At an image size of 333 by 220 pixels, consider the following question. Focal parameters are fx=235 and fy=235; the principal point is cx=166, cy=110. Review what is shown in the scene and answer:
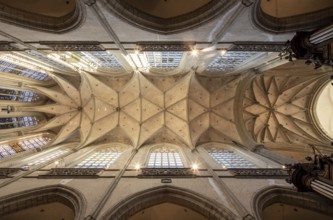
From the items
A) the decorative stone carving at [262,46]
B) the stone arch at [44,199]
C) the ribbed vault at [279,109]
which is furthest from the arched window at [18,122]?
the ribbed vault at [279,109]

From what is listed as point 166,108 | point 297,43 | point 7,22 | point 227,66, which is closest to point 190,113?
point 166,108

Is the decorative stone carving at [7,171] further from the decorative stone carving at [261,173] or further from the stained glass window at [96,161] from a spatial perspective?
the decorative stone carving at [261,173]

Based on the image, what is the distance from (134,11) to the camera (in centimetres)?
730

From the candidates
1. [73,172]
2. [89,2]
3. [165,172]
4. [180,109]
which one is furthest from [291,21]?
[180,109]

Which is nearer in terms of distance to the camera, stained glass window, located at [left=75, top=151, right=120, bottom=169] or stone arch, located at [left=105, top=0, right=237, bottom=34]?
stone arch, located at [left=105, top=0, right=237, bottom=34]

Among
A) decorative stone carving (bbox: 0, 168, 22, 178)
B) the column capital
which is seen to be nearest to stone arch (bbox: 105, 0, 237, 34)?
the column capital

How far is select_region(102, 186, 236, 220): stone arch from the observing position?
20.7 ft

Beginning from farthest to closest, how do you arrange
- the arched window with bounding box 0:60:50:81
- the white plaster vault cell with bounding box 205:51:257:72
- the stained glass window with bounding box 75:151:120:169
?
the arched window with bounding box 0:60:50:81, the white plaster vault cell with bounding box 205:51:257:72, the stained glass window with bounding box 75:151:120:169

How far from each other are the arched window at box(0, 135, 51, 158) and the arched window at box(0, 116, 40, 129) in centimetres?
102

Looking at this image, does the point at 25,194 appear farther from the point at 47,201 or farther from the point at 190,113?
the point at 190,113

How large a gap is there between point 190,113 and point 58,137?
872 cm

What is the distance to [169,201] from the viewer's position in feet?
24.1

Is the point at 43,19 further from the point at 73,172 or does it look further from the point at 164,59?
the point at 164,59

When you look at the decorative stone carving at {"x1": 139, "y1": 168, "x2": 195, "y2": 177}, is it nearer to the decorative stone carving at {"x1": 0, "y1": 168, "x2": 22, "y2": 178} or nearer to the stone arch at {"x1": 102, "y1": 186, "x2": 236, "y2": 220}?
the stone arch at {"x1": 102, "y1": 186, "x2": 236, "y2": 220}
